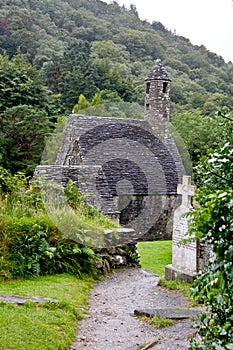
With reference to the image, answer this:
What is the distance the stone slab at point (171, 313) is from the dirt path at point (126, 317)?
12 cm

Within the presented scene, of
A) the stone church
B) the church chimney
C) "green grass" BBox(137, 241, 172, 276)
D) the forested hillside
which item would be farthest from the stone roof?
"green grass" BBox(137, 241, 172, 276)

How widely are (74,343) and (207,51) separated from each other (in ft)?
289

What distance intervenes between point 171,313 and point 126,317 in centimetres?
74

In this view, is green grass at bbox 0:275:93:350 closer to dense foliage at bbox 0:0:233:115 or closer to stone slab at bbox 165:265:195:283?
stone slab at bbox 165:265:195:283

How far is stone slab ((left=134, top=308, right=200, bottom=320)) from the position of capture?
21.5ft

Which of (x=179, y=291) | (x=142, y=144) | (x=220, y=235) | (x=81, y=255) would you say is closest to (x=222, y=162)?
Answer: (x=220, y=235)

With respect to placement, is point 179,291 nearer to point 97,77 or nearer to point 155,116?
point 155,116

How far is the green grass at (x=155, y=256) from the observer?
543 inches

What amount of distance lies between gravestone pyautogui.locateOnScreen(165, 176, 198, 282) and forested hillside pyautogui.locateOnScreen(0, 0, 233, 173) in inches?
77.4

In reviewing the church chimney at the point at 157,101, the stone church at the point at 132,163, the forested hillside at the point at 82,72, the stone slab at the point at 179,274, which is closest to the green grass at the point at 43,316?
the stone slab at the point at 179,274

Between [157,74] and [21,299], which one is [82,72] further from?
[21,299]

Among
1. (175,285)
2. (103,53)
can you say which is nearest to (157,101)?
(175,285)

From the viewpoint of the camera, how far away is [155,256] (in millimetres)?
15664

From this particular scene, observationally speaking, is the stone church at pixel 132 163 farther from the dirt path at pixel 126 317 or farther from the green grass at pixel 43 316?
the green grass at pixel 43 316
